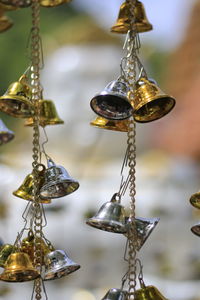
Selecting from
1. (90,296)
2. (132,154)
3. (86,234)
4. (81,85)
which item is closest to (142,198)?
(86,234)

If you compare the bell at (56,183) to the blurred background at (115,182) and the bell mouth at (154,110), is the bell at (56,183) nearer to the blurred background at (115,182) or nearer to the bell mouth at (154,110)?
the bell mouth at (154,110)

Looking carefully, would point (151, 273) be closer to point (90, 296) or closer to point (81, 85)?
point (90, 296)

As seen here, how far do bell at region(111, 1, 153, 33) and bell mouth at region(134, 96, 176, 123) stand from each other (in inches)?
10.6

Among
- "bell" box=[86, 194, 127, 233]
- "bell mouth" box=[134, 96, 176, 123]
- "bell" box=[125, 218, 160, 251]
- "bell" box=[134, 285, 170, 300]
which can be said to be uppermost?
"bell mouth" box=[134, 96, 176, 123]

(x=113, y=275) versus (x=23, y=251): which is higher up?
(x=23, y=251)

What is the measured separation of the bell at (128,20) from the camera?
8.19 ft

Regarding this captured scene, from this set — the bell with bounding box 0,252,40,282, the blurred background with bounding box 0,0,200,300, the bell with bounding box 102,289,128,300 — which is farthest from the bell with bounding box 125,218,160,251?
the blurred background with bounding box 0,0,200,300

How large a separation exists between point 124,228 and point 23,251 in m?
0.35

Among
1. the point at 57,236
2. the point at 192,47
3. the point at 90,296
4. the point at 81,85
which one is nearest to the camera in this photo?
the point at 90,296

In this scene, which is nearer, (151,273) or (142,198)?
(151,273)

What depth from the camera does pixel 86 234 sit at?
6.48 meters

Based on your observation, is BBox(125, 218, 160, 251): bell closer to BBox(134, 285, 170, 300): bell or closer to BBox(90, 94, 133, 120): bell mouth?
BBox(134, 285, 170, 300): bell

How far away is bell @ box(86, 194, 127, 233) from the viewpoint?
2.27m

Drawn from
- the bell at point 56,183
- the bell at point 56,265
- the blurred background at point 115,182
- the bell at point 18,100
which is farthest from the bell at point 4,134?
the blurred background at point 115,182
